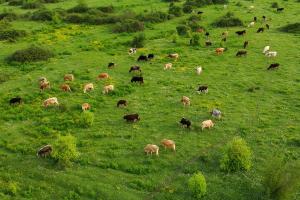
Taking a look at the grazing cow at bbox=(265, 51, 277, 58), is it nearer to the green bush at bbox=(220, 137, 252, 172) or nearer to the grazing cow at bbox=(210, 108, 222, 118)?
the grazing cow at bbox=(210, 108, 222, 118)

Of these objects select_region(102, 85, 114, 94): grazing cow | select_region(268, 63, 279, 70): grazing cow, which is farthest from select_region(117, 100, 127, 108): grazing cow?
select_region(268, 63, 279, 70): grazing cow

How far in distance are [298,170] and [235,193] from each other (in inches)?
126

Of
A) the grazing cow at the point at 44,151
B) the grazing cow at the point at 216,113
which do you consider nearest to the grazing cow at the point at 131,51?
the grazing cow at the point at 216,113

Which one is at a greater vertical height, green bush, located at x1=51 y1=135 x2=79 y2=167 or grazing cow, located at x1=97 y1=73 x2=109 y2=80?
grazing cow, located at x1=97 y1=73 x2=109 y2=80

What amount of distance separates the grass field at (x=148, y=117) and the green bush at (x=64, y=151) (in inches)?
14.4

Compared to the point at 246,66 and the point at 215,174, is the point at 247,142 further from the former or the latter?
the point at 246,66

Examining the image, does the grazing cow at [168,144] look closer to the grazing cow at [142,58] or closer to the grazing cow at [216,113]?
the grazing cow at [216,113]

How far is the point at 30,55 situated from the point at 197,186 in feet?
82.1

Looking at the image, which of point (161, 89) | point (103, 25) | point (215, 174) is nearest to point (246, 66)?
point (161, 89)

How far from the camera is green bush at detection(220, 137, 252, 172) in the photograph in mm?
22969

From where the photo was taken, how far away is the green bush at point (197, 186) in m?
21.0

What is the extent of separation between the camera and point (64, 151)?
23.0 m

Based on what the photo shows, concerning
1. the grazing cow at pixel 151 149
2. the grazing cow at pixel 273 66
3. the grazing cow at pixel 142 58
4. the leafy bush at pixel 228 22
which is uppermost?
the leafy bush at pixel 228 22

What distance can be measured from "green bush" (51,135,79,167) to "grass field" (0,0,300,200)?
0.36 meters
